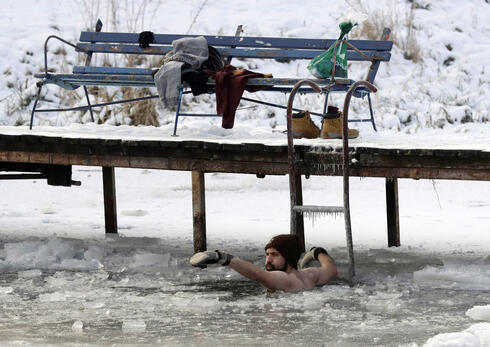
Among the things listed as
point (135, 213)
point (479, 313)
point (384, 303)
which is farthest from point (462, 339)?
point (135, 213)

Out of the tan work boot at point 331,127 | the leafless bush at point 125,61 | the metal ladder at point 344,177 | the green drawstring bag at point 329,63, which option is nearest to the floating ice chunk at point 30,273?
the metal ladder at point 344,177

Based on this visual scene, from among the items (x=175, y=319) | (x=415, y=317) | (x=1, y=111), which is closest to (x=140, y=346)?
(x=175, y=319)

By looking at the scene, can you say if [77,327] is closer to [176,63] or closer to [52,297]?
[52,297]

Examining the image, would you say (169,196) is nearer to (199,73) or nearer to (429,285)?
(199,73)

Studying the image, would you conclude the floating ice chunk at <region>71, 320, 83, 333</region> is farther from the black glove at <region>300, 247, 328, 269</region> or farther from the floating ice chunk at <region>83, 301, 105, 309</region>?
the black glove at <region>300, 247, 328, 269</region>

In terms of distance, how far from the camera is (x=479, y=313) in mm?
5699

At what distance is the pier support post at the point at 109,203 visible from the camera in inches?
364

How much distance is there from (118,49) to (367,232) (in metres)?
2.78

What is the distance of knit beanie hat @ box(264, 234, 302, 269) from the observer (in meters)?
6.53

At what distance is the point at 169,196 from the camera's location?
452 inches

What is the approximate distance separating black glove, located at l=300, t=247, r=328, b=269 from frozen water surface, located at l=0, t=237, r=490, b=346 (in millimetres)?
212

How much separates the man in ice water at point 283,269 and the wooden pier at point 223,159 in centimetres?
71

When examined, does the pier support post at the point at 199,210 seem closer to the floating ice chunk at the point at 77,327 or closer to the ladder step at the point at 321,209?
the ladder step at the point at 321,209

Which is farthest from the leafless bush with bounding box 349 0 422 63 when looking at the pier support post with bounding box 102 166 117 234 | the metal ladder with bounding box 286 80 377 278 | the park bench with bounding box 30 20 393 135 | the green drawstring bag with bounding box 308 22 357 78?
the metal ladder with bounding box 286 80 377 278
